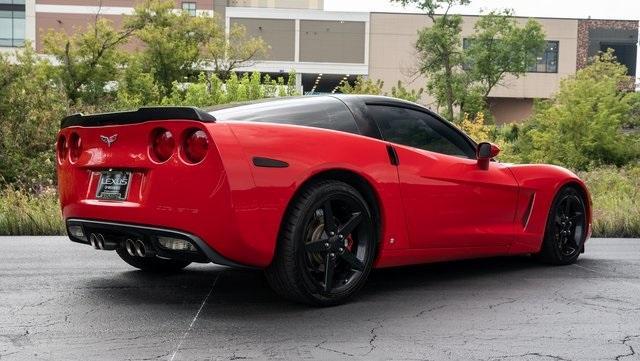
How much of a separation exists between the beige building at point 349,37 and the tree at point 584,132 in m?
36.0

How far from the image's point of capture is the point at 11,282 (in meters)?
5.21

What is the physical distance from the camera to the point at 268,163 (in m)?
4.08

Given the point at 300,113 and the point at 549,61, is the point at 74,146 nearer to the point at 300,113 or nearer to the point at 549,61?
the point at 300,113

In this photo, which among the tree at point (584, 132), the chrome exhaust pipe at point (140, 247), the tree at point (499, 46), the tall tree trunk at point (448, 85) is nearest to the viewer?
the chrome exhaust pipe at point (140, 247)

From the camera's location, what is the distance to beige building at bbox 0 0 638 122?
222ft

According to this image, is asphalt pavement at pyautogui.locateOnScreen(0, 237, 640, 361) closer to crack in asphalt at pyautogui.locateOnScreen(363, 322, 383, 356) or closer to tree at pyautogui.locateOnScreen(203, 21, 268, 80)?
crack in asphalt at pyautogui.locateOnScreen(363, 322, 383, 356)

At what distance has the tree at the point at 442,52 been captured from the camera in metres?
43.5

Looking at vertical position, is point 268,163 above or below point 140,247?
above

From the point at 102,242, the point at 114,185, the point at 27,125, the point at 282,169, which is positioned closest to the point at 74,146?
the point at 114,185

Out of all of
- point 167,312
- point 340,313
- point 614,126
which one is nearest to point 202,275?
point 167,312

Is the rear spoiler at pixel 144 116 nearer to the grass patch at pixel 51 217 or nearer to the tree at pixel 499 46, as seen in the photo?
the grass patch at pixel 51 217

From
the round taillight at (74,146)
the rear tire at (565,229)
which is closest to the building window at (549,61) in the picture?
the rear tire at (565,229)

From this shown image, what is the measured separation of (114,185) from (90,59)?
3376cm

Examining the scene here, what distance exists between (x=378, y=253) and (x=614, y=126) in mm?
26528
